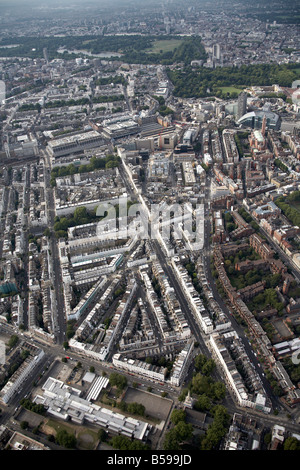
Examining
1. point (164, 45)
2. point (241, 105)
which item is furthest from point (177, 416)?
point (164, 45)

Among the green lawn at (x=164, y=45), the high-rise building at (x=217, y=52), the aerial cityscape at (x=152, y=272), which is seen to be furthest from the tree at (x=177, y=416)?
the green lawn at (x=164, y=45)

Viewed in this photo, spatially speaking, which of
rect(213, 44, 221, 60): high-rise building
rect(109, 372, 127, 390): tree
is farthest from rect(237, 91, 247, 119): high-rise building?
rect(109, 372, 127, 390): tree

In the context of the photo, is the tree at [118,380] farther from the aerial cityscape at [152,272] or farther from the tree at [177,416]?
the tree at [177,416]

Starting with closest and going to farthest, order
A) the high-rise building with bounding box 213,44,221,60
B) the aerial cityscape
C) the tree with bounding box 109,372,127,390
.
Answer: the aerial cityscape < the tree with bounding box 109,372,127,390 < the high-rise building with bounding box 213,44,221,60

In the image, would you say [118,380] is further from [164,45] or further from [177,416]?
[164,45]

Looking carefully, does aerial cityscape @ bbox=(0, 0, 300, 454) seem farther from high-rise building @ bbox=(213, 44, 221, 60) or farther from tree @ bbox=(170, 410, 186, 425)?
high-rise building @ bbox=(213, 44, 221, 60)

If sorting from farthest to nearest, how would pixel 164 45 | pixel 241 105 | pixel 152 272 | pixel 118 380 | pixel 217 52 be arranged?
Answer: pixel 164 45
pixel 217 52
pixel 241 105
pixel 152 272
pixel 118 380
